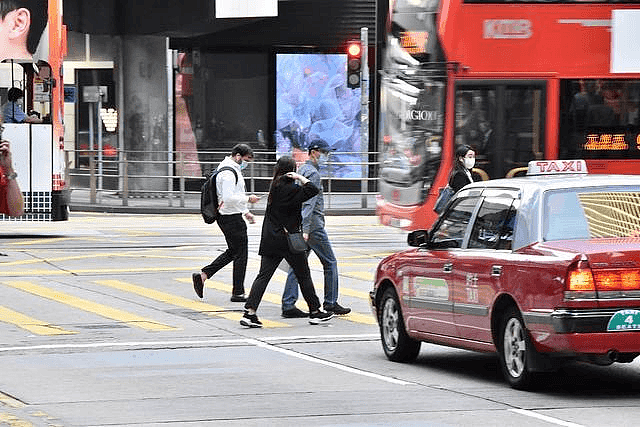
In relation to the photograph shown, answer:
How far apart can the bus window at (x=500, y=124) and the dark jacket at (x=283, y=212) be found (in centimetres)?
771

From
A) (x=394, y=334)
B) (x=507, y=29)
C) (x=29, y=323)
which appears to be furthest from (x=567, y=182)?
(x=507, y=29)

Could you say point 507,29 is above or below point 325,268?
above

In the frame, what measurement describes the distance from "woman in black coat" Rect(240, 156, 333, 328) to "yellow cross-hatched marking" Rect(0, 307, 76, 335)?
1.86 meters

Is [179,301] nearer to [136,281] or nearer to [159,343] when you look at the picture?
[136,281]

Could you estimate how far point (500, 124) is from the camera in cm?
2308

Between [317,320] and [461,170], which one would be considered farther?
[461,170]

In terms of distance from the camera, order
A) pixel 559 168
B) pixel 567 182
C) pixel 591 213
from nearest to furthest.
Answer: pixel 591 213 < pixel 567 182 < pixel 559 168

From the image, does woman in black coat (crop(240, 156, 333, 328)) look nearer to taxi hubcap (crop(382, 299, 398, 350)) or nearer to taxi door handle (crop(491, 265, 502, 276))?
taxi hubcap (crop(382, 299, 398, 350))

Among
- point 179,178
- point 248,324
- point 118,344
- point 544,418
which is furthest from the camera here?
point 179,178

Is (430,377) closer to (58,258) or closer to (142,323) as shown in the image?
(142,323)

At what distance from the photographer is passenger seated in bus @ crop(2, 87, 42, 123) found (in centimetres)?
2559

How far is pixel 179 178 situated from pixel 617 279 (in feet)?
90.8

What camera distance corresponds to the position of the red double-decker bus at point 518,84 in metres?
22.6

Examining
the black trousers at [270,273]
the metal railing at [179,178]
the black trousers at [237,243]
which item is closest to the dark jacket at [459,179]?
the black trousers at [237,243]
